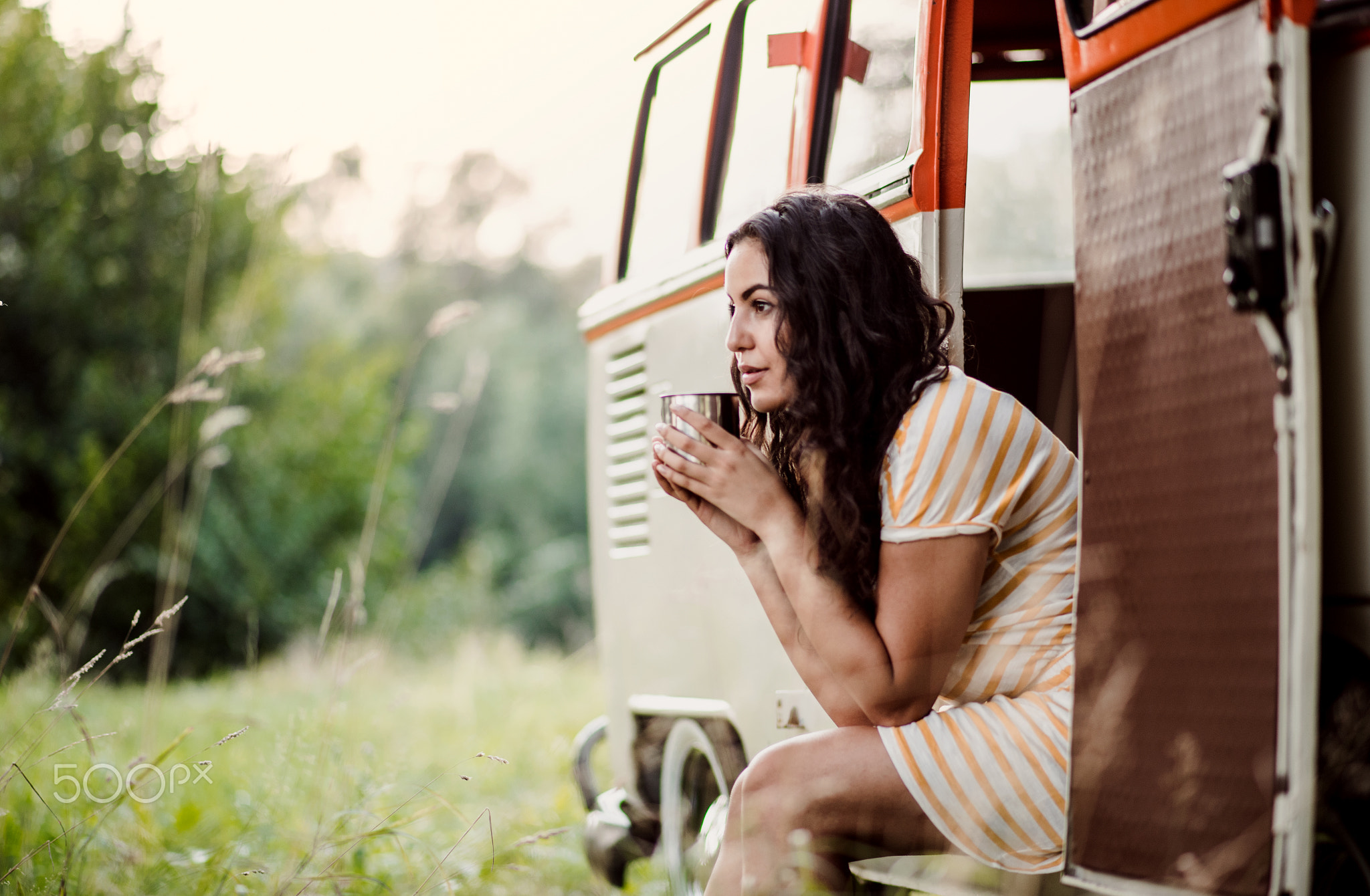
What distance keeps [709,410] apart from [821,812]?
2.36 ft

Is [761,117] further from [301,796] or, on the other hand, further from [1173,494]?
[301,796]

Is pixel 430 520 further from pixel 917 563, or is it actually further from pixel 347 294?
pixel 917 563

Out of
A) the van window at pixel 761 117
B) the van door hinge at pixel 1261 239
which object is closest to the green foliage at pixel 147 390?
the van window at pixel 761 117

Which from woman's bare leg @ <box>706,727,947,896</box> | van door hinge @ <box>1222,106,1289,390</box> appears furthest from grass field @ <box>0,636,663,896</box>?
van door hinge @ <box>1222,106,1289,390</box>

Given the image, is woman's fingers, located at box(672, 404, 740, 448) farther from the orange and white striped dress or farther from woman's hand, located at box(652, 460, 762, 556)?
the orange and white striped dress

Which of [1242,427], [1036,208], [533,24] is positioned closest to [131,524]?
[533,24]

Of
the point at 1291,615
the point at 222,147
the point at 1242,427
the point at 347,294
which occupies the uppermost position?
the point at 347,294

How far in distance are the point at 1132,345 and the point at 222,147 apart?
10.2 feet

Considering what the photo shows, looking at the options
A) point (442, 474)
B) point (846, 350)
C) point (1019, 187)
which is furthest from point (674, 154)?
point (442, 474)

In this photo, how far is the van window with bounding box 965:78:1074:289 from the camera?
144 inches

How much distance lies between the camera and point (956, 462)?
197cm

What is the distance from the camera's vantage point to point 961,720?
196cm

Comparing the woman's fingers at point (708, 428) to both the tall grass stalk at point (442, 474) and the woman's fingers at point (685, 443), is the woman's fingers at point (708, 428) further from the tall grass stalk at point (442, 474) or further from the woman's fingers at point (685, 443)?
the tall grass stalk at point (442, 474)

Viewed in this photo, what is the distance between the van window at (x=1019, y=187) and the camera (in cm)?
366
